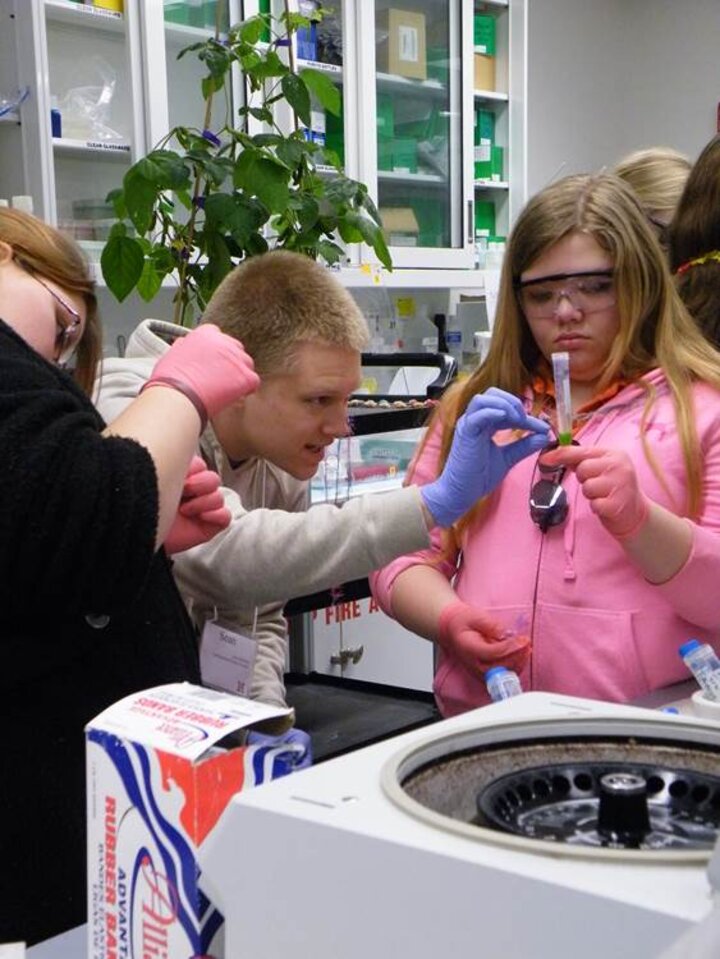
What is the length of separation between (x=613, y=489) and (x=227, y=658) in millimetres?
512

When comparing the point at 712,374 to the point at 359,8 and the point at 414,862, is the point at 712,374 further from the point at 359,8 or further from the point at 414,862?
the point at 359,8

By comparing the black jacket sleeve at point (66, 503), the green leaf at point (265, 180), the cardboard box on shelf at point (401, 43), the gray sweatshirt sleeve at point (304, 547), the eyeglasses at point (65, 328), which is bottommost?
the gray sweatshirt sleeve at point (304, 547)

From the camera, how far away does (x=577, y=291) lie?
1423 millimetres

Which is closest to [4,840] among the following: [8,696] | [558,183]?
[8,696]

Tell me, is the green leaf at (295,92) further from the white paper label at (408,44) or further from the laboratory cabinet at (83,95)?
the white paper label at (408,44)

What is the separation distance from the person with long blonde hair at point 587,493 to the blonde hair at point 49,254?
51 centimetres

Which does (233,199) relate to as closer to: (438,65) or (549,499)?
(549,499)

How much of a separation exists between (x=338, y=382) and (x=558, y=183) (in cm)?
38

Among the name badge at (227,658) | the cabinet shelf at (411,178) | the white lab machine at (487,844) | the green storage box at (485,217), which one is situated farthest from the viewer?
the green storage box at (485,217)

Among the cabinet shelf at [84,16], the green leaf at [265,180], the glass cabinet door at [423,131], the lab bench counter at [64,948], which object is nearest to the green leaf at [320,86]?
the green leaf at [265,180]

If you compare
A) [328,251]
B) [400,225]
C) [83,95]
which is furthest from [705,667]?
[400,225]

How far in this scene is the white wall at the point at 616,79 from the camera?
17.4 ft

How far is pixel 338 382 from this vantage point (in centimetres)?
154

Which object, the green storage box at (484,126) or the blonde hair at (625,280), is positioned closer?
the blonde hair at (625,280)
